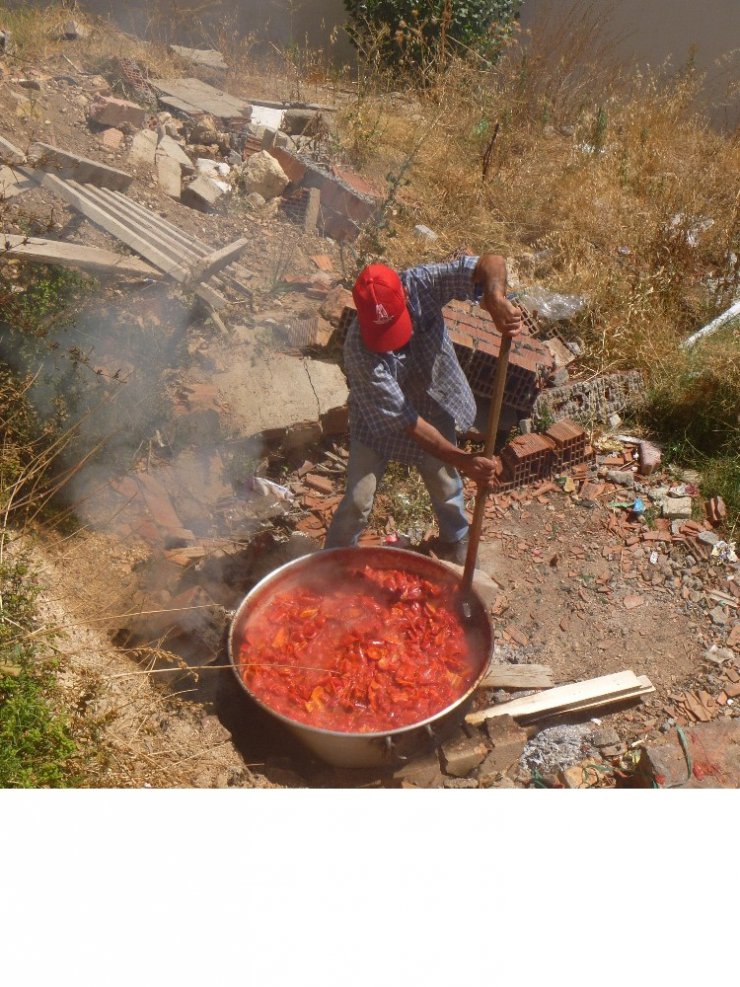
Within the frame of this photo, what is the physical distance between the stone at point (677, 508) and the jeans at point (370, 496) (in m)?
1.53

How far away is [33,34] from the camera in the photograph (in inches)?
314

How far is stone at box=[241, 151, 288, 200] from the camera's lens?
6945mm

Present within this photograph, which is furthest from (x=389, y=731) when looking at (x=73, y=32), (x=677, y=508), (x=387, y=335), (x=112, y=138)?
(x=73, y=32)

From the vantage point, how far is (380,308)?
3.17 m

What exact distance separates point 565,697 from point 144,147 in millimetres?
5964

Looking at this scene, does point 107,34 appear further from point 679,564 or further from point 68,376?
point 679,564

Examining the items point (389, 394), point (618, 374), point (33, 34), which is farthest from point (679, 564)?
point (33, 34)

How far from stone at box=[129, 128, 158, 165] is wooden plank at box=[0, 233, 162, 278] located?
2099mm

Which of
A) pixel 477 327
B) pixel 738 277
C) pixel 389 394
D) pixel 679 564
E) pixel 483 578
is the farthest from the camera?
pixel 738 277

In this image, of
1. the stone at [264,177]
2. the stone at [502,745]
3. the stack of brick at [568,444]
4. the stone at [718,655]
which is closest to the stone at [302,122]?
the stone at [264,177]

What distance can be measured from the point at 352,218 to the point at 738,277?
3348mm

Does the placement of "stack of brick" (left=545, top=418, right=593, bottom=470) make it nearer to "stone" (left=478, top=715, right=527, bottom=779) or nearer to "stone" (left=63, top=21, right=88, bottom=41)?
"stone" (left=478, top=715, right=527, bottom=779)

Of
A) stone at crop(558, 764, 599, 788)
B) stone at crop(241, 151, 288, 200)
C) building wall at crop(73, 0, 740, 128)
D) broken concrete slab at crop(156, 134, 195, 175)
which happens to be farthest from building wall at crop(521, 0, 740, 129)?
stone at crop(558, 764, 599, 788)

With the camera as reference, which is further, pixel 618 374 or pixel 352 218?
pixel 352 218
